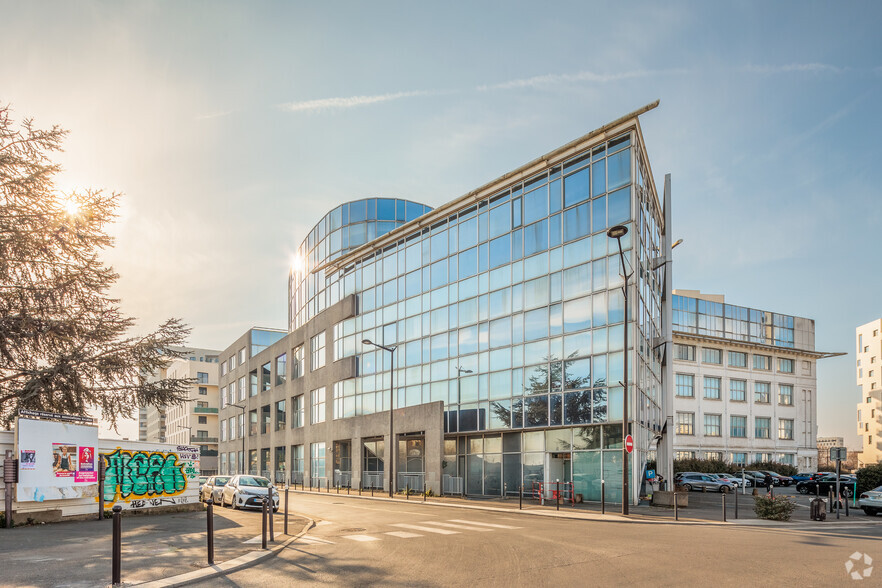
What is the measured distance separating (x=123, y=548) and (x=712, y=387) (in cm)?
6943

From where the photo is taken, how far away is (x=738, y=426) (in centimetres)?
7375

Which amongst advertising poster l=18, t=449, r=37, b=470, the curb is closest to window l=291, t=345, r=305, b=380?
advertising poster l=18, t=449, r=37, b=470

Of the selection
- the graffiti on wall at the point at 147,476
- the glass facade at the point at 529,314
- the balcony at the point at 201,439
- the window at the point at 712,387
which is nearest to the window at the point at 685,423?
the window at the point at 712,387

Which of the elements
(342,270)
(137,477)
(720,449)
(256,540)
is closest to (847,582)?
(256,540)

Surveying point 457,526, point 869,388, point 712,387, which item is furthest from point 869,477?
point 869,388

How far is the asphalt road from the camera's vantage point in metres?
10.7

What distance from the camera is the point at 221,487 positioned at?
96.7ft

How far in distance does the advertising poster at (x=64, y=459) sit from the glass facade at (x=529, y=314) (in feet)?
67.9

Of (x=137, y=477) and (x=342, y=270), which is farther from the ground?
(x=342, y=270)

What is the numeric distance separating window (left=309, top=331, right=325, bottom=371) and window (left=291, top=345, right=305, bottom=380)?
8.54ft

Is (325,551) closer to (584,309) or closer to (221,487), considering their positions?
(221,487)

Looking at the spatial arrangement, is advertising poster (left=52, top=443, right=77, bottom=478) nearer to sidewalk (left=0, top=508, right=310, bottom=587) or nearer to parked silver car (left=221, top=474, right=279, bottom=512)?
sidewalk (left=0, top=508, right=310, bottom=587)

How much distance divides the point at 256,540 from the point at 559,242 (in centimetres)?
2281

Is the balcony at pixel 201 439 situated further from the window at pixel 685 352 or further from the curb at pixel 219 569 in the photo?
the curb at pixel 219 569
